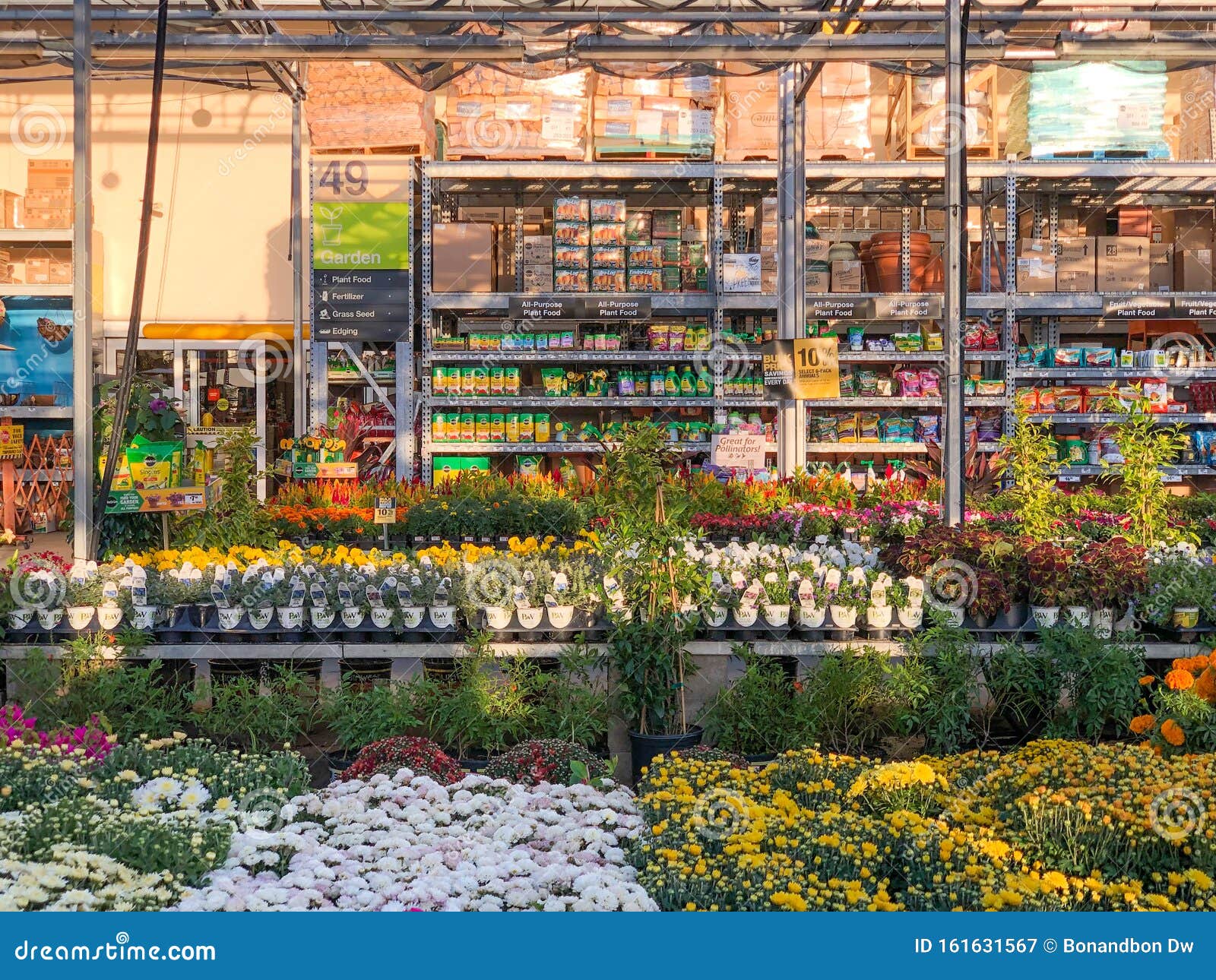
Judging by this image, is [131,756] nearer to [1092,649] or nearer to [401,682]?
[401,682]

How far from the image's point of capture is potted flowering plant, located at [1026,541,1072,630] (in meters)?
4.79

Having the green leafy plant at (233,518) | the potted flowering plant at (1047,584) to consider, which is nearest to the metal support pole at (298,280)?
the green leafy plant at (233,518)

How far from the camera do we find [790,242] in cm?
1016

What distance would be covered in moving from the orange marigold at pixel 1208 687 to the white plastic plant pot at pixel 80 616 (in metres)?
4.24

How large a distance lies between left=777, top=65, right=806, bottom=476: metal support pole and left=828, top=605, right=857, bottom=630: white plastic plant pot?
198 inches

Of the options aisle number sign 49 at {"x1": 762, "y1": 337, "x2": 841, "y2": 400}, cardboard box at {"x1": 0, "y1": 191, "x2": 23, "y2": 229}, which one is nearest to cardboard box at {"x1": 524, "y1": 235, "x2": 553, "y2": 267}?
aisle number sign 49 at {"x1": 762, "y1": 337, "x2": 841, "y2": 400}

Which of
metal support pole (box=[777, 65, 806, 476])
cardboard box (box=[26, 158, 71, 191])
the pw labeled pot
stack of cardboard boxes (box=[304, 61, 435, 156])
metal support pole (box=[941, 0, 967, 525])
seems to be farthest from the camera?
cardboard box (box=[26, 158, 71, 191])

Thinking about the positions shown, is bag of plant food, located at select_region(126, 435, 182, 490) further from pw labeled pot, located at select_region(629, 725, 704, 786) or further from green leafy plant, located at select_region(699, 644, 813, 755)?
green leafy plant, located at select_region(699, 644, 813, 755)

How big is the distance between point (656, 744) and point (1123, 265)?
29.6 ft

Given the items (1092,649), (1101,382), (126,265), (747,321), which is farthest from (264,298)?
(1092,649)

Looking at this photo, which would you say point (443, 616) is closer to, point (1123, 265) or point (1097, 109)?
point (1097, 109)

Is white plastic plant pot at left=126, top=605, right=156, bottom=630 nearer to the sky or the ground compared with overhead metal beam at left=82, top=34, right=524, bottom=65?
nearer to the ground

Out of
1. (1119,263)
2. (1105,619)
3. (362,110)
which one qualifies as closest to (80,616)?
(1105,619)

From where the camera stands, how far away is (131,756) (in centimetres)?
369
